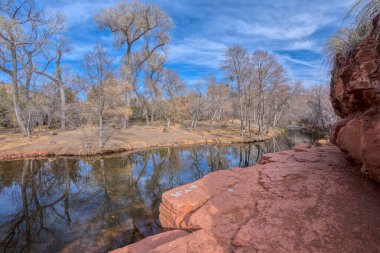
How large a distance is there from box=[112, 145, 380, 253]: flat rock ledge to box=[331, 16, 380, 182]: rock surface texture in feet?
2.15

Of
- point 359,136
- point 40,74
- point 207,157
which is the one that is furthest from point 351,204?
point 40,74

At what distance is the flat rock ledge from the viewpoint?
252cm

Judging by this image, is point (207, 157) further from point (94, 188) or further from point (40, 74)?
point (40, 74)

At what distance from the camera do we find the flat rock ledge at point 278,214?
2523 millimetres

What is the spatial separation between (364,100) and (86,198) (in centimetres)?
804

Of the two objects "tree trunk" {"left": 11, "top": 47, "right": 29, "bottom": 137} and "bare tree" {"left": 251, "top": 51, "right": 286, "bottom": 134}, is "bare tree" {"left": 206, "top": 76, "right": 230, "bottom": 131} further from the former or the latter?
"tree trunk" {"left": 11, "top": 47, "right": 29, "bottom": 137}

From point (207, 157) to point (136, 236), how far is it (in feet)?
30.5

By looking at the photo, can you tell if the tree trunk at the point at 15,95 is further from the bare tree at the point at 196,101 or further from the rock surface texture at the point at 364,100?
the rock surface texture at the point at 364,100

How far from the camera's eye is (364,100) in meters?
3.36

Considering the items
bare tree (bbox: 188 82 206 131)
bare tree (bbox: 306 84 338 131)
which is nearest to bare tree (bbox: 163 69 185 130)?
bare tree (bbox: 188 82 206 131)

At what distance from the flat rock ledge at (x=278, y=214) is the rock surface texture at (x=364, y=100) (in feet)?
2.15

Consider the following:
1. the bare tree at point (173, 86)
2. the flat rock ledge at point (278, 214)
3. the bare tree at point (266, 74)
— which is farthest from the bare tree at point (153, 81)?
the flat rock ledge at point (278, 214)

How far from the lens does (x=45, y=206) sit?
21.0 ft

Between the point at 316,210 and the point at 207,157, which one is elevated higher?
the point at 316,210
